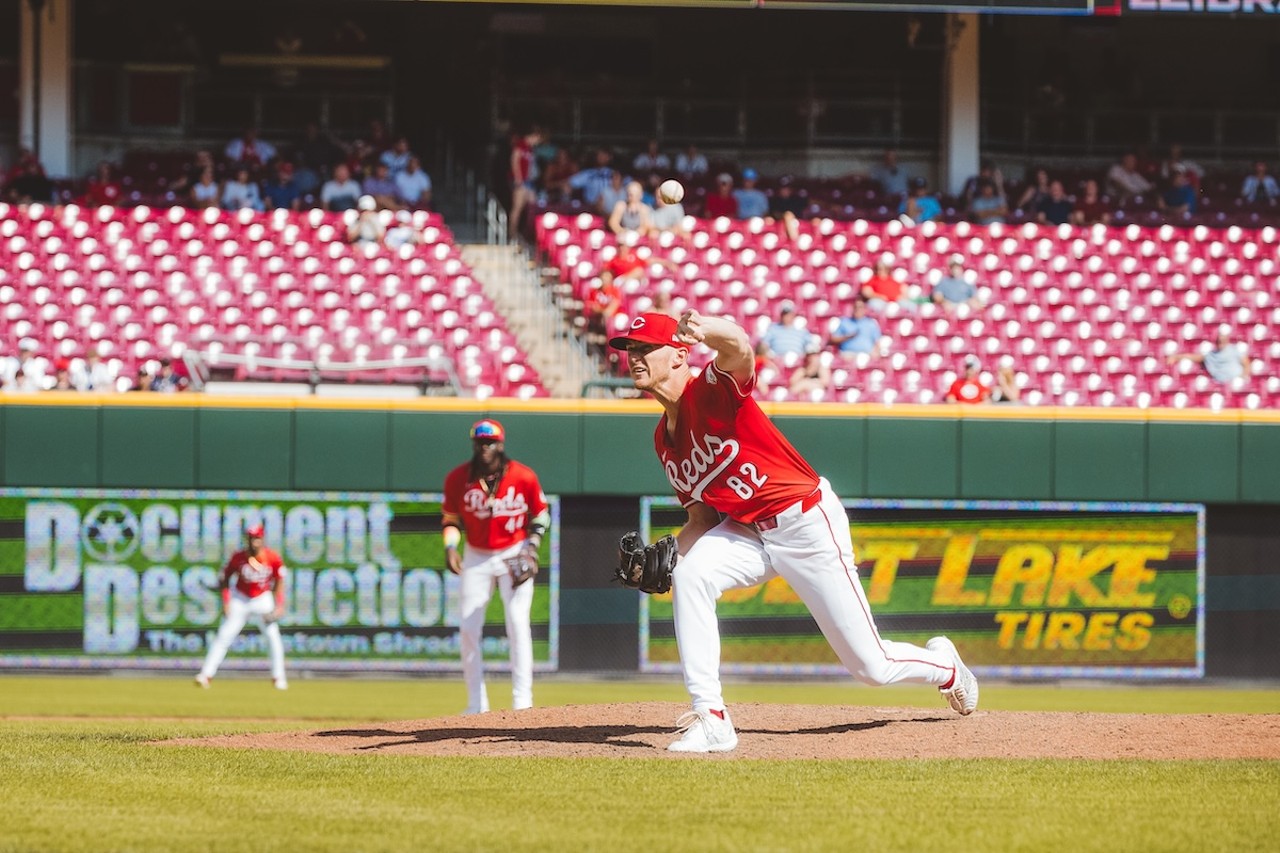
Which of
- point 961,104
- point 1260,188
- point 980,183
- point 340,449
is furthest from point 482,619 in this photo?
point 1260,188

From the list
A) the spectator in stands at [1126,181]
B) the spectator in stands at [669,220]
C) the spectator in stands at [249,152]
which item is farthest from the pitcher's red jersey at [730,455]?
the spectator in stands at [1126,181]

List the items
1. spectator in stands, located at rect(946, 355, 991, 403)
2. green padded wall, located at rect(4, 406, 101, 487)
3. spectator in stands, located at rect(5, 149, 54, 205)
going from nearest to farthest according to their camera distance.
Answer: green padded wall, located at rect(4, 406, 101, 487) < spectator in stands, located at rect(946, 355, 991, 403) < spectator in stands, located at rect(5, 149, 54, 205)

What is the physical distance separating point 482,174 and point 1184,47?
386 inches

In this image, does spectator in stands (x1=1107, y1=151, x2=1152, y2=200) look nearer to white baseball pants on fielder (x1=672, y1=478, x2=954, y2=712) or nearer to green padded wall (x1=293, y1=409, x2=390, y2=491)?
green padded wall (x1=293, y1=409, x2=390, y2=491)

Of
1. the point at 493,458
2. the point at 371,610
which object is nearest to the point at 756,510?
the point at 493,458

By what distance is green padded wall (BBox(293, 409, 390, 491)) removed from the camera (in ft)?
45.2

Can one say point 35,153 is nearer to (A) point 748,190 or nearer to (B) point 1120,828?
(A) point 748,190

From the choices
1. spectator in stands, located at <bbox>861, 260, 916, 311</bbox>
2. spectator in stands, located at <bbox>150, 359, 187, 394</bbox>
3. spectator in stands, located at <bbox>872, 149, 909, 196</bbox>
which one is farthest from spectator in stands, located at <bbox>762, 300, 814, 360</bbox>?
spectator in stands, located at <bbox>150, 359, 187, 394</bbox>

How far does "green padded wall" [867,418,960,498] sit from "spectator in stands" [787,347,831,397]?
904mm

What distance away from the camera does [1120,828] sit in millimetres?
5027

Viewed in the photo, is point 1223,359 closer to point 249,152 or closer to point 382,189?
point 382,189

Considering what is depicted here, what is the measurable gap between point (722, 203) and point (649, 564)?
38.6 feet

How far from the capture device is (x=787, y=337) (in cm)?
1548

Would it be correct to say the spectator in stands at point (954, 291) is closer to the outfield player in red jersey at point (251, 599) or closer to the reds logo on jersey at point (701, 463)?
the outfield player in red jersey at point (251, 599)
